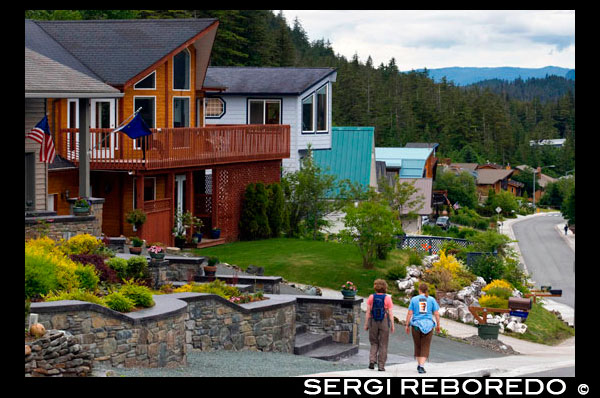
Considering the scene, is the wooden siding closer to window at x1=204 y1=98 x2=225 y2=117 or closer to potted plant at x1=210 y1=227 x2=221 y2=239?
potted plant at x1=210 y1=227 x2=221 y2=239

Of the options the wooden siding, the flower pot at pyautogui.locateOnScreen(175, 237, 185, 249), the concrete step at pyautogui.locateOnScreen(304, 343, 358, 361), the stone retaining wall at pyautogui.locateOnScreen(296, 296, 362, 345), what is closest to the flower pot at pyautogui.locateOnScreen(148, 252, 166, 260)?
the stone retaining wall at pyautogui.locateOnScreen(296, 296, 362, 345)

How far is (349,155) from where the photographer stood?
48.4m

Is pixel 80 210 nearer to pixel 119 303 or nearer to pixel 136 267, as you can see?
pixel 136 267

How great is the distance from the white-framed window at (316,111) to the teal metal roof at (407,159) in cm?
3282

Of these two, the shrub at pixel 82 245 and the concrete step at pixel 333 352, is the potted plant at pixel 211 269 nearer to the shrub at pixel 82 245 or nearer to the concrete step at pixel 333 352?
the shrub at pixel 82 245

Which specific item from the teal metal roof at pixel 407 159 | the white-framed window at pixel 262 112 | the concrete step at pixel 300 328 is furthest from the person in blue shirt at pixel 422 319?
the teal metal roof at pixel 407 159

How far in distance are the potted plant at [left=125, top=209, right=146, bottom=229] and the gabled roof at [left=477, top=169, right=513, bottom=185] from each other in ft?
289

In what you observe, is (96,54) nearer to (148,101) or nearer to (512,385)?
(148,101)

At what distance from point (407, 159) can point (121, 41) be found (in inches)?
1871

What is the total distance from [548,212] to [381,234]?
324 feet

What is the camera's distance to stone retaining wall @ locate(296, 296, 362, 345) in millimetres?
21000

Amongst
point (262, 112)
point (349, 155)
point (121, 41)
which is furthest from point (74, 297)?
point (349, 155)
